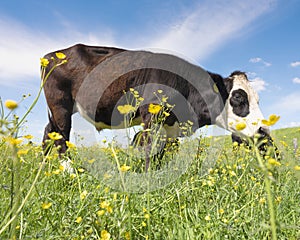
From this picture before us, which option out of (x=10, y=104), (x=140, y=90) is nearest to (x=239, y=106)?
(x=140, y=90)

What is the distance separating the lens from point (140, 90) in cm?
484

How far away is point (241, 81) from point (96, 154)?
3569 millimetres

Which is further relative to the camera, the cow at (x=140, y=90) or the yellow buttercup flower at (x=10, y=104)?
the cow at (x=140, y=90)

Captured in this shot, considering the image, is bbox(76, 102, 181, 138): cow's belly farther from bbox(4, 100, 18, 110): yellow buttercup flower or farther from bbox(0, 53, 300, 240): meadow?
bbox(4, 100, 18, 110): yellow buttercup flower

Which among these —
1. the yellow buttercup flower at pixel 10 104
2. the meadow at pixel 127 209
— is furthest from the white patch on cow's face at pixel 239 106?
the yellow buttercup flower at pixel 10 104

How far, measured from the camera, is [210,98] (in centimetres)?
553

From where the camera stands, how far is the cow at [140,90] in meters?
4.98

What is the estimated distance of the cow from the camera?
4980 mm

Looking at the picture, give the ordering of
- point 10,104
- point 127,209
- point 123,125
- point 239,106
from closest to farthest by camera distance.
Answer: point 10,104 → point 127,209 → point 123,125 → point 239,106

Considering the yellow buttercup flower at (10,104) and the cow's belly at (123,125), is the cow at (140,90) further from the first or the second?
the yellow buttercup flower at (10,104)

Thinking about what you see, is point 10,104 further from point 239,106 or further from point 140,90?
point 239,106

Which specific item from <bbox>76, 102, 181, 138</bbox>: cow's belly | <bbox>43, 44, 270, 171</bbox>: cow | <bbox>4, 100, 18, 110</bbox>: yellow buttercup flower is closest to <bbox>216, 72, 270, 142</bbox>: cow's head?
<bbox>43, 44, 270, 171</bbox>: cow

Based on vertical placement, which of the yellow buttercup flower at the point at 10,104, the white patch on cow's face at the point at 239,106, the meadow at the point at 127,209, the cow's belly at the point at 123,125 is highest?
the white patch on cow's face at the point at 239,106

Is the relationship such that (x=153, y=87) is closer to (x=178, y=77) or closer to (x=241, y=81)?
(x=178, y=77)
